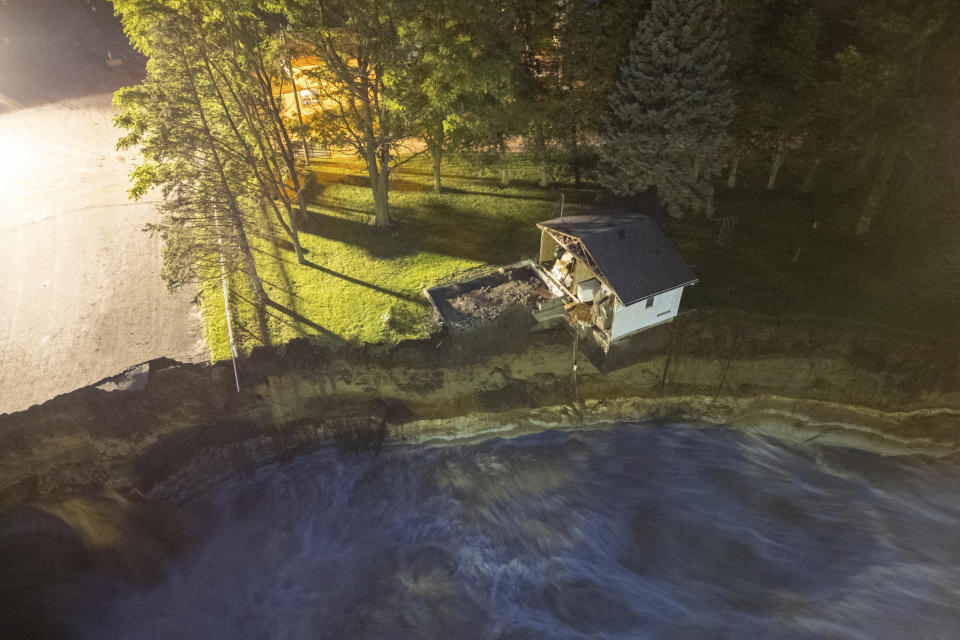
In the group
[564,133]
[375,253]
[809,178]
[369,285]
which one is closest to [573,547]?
[369,285]

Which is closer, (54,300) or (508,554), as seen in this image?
(508,554)

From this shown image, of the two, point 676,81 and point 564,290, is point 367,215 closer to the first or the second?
point 564,290

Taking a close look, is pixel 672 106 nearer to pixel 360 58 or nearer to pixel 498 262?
pixel 498 262

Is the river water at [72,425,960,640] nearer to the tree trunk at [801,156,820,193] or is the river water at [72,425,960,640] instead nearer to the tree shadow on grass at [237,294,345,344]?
the tree shadow on grass at [237,294,345,344]

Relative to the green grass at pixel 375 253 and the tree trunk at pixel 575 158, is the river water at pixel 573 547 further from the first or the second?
the tree trunk at pixel 575 158

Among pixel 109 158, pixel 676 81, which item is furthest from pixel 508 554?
pixel 109 158

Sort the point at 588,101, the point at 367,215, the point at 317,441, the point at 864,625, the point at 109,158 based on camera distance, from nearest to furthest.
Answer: the point at 864,625
the point at 317,441
the point at 588,101
the point at 367,215
the point at 109,158

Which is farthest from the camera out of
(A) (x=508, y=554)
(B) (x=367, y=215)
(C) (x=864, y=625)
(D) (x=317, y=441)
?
(B) (x=367, y=215)

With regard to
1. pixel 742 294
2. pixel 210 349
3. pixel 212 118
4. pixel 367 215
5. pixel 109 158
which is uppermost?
pixel 212 118
